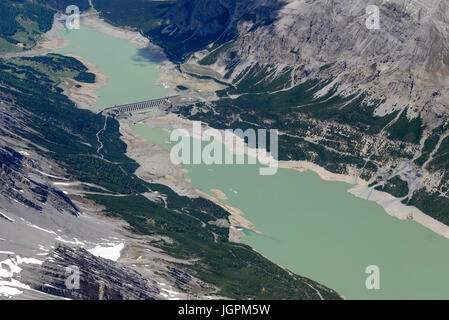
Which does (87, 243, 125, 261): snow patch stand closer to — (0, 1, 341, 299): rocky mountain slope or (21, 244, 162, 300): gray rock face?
(0, 1, 341, 299): rocky mountain slope

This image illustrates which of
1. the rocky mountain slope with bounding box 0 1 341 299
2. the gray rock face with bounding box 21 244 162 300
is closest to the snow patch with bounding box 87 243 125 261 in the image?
the rocky mountain slope with bounding box 0 1 341 299

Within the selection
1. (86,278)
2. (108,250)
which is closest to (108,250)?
(108,250)

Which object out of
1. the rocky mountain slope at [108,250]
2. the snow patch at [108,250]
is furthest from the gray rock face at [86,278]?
the snow patch at [108,250]

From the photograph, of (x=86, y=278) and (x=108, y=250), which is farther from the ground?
(x=86, y=278)

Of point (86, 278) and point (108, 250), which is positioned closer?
point (86, 278)

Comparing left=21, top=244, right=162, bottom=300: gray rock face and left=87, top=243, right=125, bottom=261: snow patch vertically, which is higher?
left=21, top=244, right=162, bottom=300: gray rock face

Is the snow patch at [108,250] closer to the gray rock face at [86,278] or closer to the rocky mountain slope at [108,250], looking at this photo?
the rocky mountain slope at [108,250]

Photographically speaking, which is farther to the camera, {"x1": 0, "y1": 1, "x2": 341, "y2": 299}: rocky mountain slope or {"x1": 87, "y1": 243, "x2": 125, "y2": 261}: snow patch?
{"x1": 87, "y1": 243, "x2": 125, "y2": 261}: snow patch

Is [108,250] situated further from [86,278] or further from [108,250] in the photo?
[86,278]

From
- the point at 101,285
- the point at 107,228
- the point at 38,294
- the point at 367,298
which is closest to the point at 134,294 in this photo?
the point at 101,285
